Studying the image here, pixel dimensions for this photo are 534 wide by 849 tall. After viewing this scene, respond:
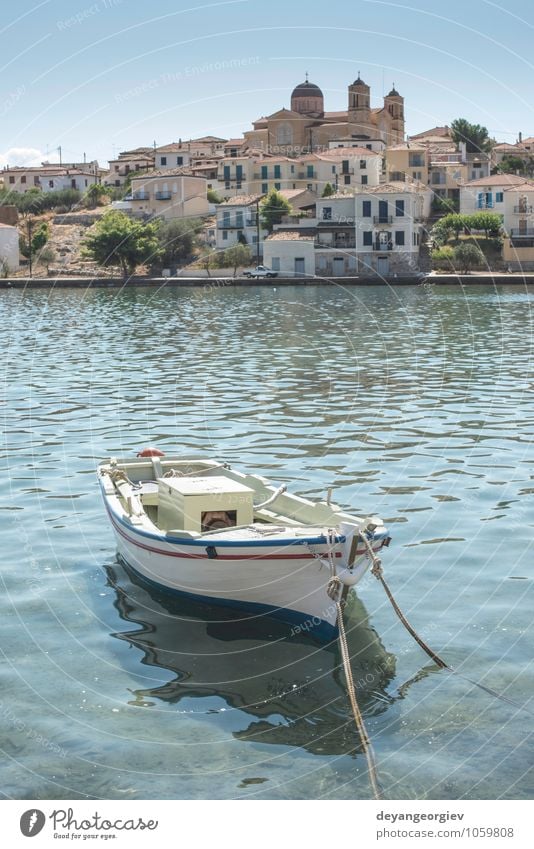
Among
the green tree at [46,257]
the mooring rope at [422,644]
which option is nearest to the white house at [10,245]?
the green tree at [46,257]

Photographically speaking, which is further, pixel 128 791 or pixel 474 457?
pixel 474 457

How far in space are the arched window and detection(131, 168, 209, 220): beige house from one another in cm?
2087

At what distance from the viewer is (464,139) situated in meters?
120

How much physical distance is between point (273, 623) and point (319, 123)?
122921 millimetres

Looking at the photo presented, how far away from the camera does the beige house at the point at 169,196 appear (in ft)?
351

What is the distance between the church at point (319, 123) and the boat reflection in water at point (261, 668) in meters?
113

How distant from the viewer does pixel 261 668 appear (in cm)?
1112

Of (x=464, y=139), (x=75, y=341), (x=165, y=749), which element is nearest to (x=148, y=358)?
(x=75, y=341)

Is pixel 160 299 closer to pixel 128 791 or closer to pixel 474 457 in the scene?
pixel 474 457

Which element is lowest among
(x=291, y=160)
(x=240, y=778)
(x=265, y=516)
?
(x=240, y=778)

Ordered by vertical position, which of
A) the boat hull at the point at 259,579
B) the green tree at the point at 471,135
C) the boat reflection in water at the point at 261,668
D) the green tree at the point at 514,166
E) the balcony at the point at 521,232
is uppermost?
the green tree at the point at 471,135

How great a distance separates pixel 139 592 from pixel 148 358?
2637 cm

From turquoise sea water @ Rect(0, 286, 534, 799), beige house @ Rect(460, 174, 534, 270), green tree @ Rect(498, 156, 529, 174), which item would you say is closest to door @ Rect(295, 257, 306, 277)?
beige house @ Rect(460, 174, 534, 270)

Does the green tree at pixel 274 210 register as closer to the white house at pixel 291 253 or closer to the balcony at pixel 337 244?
the white house at pixel 291 253
